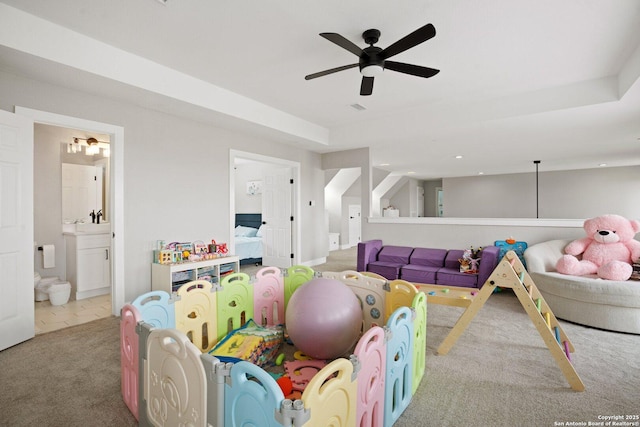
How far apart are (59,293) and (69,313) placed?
453mm

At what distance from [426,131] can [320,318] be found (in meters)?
3.70

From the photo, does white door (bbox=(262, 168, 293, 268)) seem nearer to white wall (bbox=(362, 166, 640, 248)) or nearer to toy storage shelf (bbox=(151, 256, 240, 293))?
white wall (bbox=(362, 166, 640, 248))

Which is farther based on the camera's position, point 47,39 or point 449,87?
point 449,87

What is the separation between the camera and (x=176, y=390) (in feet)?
4.96

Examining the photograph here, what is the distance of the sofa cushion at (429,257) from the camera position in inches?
192

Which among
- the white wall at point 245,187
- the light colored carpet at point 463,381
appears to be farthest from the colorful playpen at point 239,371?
the white wall at point 245,187

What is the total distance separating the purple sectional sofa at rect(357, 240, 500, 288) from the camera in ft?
14.1

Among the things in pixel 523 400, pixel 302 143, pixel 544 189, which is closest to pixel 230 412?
pixel 523 400

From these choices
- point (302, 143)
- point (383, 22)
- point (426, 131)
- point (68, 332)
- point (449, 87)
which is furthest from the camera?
point (302, 143)

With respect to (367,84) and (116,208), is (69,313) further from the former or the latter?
(367,84)

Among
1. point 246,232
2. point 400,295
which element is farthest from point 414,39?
Answer: point 246,232

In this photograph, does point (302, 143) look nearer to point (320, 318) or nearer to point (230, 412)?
point (320, 318)

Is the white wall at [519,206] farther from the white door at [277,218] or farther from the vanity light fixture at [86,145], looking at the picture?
the vanity light fixture at [86,145]

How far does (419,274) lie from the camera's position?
15.2 ft
